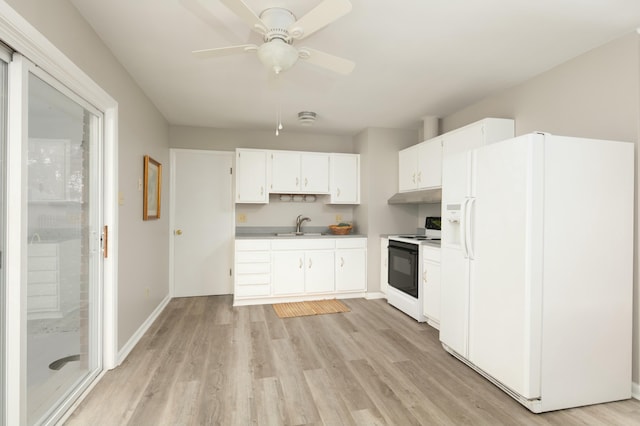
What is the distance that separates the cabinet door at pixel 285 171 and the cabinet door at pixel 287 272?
3.06 ft

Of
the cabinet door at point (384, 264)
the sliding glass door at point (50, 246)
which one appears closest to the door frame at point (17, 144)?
the sliding glass door at point (50, 246)

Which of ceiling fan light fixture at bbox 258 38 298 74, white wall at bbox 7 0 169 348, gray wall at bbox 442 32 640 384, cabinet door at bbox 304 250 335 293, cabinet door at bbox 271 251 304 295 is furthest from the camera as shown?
cabinet door at bbox 304 250 335 293

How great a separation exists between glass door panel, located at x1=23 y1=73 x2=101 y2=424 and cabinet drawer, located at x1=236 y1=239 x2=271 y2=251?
1.89 meters

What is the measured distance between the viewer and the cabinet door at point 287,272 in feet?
14.2

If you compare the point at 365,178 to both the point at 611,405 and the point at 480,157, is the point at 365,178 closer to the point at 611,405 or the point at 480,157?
the point at 480,157

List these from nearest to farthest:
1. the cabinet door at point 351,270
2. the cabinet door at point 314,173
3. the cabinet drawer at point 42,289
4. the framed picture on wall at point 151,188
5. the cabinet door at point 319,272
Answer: the cabinet drawer at point 42,289 → the framed picture on wall at point 151,188 → the cabinet door at point 319,272 → the cabinet door at point 351,270 → the cabinet door at point 314,173

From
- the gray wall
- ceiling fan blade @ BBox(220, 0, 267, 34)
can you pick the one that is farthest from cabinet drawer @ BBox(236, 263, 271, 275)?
the gray wall

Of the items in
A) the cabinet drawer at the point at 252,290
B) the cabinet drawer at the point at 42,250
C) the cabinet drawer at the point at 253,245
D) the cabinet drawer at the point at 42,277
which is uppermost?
the cabinet drawer at the point at 42,250

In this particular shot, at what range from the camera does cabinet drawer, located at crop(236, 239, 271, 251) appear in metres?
4.23

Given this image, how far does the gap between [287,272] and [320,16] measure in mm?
3289

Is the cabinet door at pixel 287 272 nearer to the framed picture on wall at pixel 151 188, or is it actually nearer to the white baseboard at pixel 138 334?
the white baseboard at pixel 138 334

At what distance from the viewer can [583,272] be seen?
212cm

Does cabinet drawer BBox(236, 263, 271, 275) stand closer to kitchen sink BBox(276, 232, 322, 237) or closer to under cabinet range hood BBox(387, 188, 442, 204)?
kitchen sink BBox(276, 232, 322, 237)

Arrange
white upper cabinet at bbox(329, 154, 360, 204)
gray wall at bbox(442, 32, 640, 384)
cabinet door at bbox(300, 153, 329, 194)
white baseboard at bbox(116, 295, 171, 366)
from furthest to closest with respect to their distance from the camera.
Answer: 1. white upper cabinet at bbox(329, 154, 360, 204)
2. cabinet door at bbox(300, 153, 329, 194)
3. white baseboard at bbox(116, 295, 171, 366)
4. gray wall at bbox(442, 32, 640, 384)
